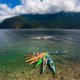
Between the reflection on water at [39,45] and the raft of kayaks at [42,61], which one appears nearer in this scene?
the raft of kayaks at [42,61]

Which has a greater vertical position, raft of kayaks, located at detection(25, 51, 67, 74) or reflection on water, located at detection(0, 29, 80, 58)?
raft of kayaks, located at detection(25, 51, 67, 74)

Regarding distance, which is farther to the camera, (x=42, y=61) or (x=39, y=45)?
(x=39, y=45)

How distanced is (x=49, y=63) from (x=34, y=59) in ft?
13.6

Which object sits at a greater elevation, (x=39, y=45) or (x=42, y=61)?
(x=42, y=61)

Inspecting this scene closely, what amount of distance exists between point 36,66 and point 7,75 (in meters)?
6.61

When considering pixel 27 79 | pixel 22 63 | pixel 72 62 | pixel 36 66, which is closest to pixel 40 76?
pixel 27 79

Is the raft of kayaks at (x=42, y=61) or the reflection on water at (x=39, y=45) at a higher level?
the raft of kayaks at (x=42, y=61)

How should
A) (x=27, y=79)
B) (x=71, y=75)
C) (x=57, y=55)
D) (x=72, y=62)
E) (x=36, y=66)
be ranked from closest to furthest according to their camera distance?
(x=27, y=79)
(x=71, y=75)
(x=36, y=66)
(x=72, y=62)
(x=57, y=55)

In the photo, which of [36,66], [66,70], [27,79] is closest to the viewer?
[27,79]

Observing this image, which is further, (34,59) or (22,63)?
(34,59)

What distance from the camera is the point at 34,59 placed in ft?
120

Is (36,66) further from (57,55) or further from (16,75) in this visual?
(57,55)

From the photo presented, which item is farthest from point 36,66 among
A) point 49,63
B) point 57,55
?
point 57,55

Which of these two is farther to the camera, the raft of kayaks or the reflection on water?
the reflection on water
